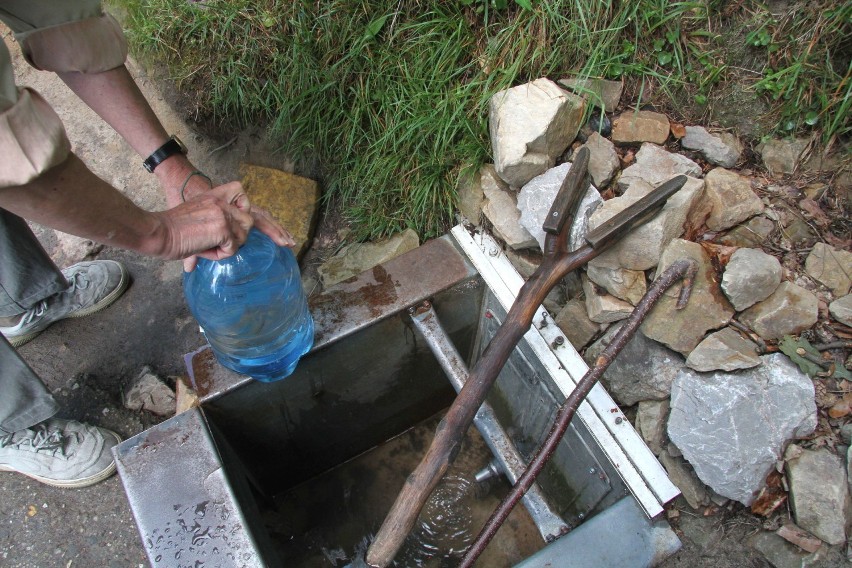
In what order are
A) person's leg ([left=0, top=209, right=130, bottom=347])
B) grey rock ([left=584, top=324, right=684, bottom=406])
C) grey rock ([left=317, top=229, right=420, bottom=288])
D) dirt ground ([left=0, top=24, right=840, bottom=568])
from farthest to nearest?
grey rock ([left=317, top=229, right=420, bottom=288])
dirt ground ([left=0, top=24, right=840, bottom=568])
person's leg ([left=0, top=209, right=130, bottom=347])
grey rock ([left=584, top=324, right=684, bottom=406])

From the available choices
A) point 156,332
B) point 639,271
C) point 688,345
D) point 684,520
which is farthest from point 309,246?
point 684,520

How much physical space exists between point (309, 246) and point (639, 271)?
177 cm

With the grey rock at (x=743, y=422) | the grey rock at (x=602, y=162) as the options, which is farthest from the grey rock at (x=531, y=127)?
the grey rock at (x=743, y=422)

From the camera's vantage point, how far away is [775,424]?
1.77 meters

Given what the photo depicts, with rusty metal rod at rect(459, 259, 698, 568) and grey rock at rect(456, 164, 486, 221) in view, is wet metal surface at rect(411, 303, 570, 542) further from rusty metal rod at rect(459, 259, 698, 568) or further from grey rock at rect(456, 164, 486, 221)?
grey rock at rect(456, 164, 486, 221)

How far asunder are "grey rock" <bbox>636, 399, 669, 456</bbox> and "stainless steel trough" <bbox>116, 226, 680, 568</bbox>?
0.39 feet

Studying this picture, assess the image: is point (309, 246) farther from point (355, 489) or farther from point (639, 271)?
point (639, 271)

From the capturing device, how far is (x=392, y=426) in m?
2.91

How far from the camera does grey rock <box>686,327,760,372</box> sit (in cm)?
182

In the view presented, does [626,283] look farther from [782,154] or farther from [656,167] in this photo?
[782,154]

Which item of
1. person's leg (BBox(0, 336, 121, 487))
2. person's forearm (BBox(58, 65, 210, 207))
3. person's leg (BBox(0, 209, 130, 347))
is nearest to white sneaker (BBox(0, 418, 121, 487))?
person's leg (BBox(0, 336, 121, 487))

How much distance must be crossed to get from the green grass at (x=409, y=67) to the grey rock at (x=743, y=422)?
92 cm

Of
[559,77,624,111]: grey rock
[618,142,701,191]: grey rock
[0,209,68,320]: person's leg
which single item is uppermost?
[0,209,68,320]: person's leg

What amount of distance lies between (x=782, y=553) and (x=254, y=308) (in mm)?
1839
